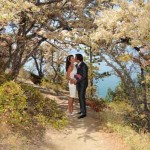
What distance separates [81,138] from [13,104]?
8.69 ft

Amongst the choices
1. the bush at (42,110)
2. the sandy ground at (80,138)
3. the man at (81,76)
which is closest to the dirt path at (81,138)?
the sandy ground at (80,138)

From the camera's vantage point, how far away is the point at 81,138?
1436cm

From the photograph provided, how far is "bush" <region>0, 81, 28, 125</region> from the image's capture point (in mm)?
13849

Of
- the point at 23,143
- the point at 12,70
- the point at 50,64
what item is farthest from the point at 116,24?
the point at 50,64

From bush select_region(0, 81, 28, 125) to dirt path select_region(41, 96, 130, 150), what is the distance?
3.67 feet

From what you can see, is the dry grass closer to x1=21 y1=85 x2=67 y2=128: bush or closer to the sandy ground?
the sandy ground

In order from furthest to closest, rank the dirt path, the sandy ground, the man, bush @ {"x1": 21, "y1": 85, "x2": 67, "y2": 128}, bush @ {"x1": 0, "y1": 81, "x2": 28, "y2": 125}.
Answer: the man, bush @ {"x1": 21, "y1": 85, "x2": 67, "y2": 128}, bush @ {"x1": 0, "y1": 81, "x2": 28, "y2": 125}, the dirt path, the sandy ground

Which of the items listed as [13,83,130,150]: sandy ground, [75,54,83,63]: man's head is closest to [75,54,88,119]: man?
[75,54,83,63]: man's head

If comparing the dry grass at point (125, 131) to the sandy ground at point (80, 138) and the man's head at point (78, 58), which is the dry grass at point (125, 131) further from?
the man's head at point (78, 58)

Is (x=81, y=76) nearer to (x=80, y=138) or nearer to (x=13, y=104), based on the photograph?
(x=80, y=138)

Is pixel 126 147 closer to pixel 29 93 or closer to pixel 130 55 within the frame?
pixel 130 55

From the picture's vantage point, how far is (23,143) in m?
12.8

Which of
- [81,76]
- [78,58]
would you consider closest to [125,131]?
[81,76]

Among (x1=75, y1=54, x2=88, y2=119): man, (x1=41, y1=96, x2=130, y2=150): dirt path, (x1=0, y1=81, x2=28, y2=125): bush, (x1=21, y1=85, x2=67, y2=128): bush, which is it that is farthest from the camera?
(x1=75, y1=54, x2=88, y2=119): man
